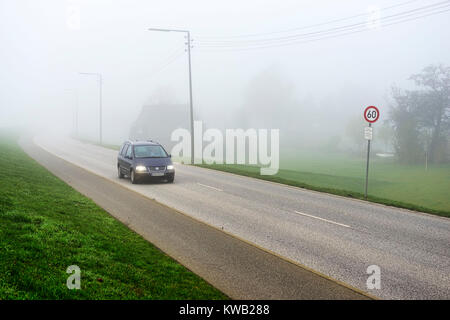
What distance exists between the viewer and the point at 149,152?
58.3ft

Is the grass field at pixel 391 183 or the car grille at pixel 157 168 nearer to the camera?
the grass field at pixel 391 183

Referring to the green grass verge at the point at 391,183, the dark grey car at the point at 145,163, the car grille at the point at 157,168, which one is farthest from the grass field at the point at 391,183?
the car grille at the point at 157,168

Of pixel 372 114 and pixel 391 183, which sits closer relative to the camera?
pixel 372 114

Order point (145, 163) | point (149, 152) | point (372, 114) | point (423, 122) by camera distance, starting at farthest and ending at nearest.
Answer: point (423, 122) < point (149, 152) < point (145, 163) < point (372, 114)

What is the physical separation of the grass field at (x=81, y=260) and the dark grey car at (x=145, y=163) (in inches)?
281

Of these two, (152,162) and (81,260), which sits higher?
(152,162)

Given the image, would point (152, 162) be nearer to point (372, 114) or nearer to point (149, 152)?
point (149, 152)

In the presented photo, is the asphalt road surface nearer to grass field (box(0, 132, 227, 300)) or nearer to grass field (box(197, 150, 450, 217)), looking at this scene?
grass field (box(0, 132, 227, 300))

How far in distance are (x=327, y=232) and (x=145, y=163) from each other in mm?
10224

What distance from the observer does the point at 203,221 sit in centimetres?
995

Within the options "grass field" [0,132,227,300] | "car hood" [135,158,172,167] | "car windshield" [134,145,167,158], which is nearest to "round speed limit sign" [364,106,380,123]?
"car hood" [135,158,172,167]

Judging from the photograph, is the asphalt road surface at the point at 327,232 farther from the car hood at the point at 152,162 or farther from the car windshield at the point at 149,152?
the car windshield at the point at 149,152

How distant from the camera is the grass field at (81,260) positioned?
187 inches

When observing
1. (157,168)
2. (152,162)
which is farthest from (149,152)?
(157,168)
